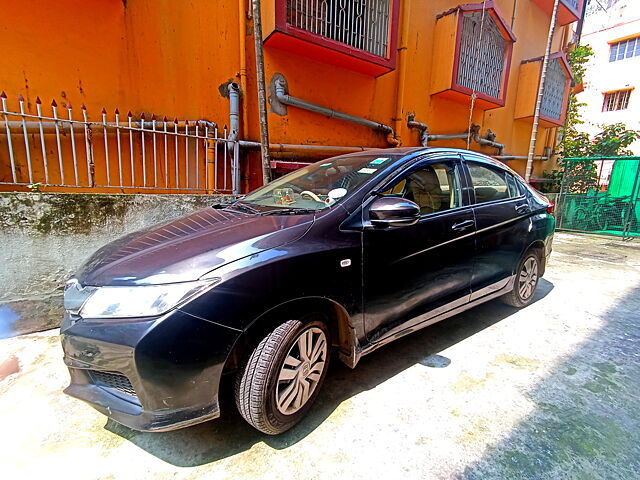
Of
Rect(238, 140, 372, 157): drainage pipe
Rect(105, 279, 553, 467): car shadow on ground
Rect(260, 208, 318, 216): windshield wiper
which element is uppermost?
Rect(238, 140, 372, 157): drainage pipe

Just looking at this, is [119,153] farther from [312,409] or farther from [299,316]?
[312,409]

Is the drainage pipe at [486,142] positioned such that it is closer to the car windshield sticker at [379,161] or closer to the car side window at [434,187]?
the car side window at [434,187]

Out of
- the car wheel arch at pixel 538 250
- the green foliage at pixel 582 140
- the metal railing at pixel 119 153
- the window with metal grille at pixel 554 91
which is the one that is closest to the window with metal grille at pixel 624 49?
the green foliage at pixel 582 140

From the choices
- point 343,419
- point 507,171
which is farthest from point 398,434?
point 507,171

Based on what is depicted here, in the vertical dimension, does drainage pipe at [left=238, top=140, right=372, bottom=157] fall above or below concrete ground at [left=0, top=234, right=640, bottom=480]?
above

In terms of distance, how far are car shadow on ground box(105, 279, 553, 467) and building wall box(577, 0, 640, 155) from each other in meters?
19.3

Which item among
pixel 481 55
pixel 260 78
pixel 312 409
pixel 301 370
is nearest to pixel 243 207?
pixel 301 370

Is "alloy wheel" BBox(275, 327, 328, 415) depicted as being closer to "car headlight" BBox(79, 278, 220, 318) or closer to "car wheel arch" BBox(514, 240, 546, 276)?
"car headlight" BBox(79, 278, 220, 318)

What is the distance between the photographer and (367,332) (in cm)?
202

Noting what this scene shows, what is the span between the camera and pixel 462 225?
2510mm

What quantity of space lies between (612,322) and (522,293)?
2.60 feet

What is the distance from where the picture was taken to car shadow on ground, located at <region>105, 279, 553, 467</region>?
1.71 meters

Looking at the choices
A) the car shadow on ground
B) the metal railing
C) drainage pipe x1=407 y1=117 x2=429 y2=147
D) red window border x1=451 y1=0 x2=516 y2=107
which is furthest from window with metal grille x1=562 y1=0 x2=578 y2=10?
the car shadow on ground

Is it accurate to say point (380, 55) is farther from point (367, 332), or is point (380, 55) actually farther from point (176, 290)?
point (176, 290)
